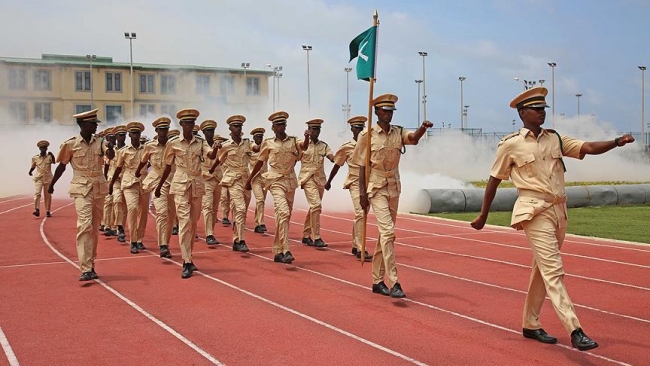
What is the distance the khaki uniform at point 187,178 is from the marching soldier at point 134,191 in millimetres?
2535

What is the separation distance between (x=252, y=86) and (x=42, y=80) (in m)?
16.6

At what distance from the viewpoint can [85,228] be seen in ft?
36.1

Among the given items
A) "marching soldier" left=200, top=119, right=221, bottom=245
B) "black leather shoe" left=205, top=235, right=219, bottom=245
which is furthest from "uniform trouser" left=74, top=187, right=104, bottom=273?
"black leather shoe" left=205, top=235, right=219, bottom=245

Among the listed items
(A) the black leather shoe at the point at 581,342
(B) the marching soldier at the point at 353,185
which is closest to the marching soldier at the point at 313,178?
(B) the marching soldier at the point at 353,185

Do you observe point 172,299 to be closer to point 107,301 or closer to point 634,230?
point 107,301

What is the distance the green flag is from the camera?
1023cm

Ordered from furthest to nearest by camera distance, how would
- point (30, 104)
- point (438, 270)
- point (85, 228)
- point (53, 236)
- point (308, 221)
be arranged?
1. point (30, 104)
2. point (53, 236)
3. point (308, 221)
4. point (438, 270)
5. point (85, 228)

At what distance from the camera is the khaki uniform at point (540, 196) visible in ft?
22.7

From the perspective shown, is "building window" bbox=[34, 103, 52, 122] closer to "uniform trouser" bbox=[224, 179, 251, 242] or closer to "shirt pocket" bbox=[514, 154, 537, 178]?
"uniform trouser" bbox=[224, 179, 251, 242]

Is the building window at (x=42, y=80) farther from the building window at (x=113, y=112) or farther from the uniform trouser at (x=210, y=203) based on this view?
the uniform trouser at (x=210, y=203)

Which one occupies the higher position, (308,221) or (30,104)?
(30,104)

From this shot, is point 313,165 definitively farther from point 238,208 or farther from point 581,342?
point 581,342

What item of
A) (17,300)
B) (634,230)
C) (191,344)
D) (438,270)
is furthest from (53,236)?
(634,230)

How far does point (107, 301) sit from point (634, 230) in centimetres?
1290
